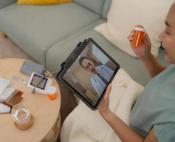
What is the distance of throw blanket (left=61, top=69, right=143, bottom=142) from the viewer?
3.98 ft

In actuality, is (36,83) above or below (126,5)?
below

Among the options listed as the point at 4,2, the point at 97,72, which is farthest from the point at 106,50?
the point at 4,2

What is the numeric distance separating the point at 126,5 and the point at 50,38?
1.80 ft

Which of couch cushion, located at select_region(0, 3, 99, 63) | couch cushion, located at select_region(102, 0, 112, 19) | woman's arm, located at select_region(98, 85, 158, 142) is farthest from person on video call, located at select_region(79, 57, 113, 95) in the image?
couch cushion, located at select_region(102, 0, 112, 19)

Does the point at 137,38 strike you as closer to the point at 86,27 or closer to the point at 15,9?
the point at 86,27

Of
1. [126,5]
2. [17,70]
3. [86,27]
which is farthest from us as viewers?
[86,27]

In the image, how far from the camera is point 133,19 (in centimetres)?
161

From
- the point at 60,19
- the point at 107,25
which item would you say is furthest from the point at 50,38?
the point at 107,25

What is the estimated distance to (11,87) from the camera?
1383 millimetres

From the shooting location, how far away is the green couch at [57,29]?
1692mm

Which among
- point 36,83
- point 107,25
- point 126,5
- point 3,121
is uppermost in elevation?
point 126,5

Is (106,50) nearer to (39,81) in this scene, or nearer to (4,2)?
(39,81)

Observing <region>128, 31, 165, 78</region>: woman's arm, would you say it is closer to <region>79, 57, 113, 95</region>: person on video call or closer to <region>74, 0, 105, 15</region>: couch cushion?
<region>79, 57, 113, 95</region>: person on video call

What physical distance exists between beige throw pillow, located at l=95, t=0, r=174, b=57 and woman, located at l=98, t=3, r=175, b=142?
371 mm
